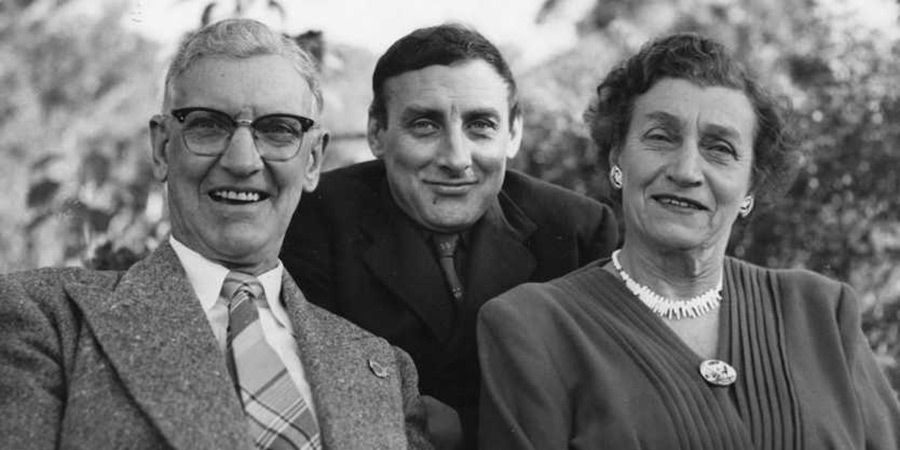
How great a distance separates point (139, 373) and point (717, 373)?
1.45m

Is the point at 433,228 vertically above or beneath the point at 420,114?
beneath

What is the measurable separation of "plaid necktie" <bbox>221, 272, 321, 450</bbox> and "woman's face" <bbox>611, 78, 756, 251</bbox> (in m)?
1.06

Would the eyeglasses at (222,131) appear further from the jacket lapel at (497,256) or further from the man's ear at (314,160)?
the jacket lapel at (497,256)

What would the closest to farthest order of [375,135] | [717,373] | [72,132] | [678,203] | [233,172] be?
[233,172] < [717,373] < [678,203] < [375,135] < [72,132]

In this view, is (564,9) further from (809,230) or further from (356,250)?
(356,250)

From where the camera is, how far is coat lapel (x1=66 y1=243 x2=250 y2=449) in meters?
2.97

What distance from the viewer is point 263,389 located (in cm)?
314

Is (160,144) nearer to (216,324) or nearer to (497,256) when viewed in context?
(216,324)

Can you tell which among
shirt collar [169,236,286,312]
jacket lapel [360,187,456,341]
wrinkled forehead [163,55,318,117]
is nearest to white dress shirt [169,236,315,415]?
shirt collar [169,236,286,312]

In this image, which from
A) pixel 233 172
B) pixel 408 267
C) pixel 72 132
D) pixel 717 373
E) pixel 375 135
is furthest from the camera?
pixel 72 132

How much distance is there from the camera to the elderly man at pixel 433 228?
382 cm

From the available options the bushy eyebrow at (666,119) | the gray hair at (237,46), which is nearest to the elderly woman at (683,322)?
the bushy eyebrow at (666,119)

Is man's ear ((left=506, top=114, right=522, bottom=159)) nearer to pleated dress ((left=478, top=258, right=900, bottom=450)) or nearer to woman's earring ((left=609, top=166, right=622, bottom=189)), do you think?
woman's earring ((left=609, top=166, right=622, bottom=189))

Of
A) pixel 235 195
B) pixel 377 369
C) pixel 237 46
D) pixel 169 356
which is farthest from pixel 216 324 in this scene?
pixel 237 46
